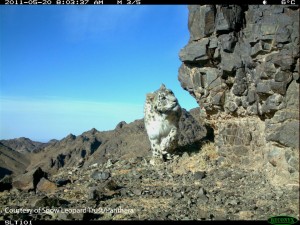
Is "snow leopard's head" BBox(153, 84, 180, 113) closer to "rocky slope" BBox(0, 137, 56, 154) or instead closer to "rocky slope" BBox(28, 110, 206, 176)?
"rocky slope" BBox(28, 110, 206, 176)

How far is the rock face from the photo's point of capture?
983 cm

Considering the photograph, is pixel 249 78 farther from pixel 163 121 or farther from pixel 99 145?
pixel 99 145

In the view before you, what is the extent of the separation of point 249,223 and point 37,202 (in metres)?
5.41

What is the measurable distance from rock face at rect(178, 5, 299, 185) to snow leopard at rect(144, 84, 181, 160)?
0.91 m

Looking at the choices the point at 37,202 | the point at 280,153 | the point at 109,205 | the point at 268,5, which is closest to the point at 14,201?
the point at 37,202

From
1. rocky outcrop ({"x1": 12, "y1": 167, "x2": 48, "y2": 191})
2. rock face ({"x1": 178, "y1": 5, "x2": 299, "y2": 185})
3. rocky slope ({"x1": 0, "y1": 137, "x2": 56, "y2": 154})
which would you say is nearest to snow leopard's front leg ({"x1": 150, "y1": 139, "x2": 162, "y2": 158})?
rock face ({"x1": 178, "y1": 5, "x2": 299, "y2": 185})

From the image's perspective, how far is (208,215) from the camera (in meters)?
8.39

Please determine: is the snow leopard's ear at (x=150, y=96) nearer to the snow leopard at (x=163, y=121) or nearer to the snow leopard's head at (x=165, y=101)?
the snow leopard at (x=163, y=121)

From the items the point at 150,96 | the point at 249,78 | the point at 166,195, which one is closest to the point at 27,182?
the point at 166,195

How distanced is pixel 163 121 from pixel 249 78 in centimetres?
419

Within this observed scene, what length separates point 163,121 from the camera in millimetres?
14852

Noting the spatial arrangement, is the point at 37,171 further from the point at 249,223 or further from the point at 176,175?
the point at 249,223

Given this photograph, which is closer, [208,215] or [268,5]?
[208,215]

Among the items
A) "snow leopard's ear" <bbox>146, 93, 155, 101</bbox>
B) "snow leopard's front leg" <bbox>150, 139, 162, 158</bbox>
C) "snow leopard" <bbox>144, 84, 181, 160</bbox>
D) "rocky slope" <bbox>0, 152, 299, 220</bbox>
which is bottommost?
"rocky slope" <bbox>0, 152, 299, 220</bbox>
